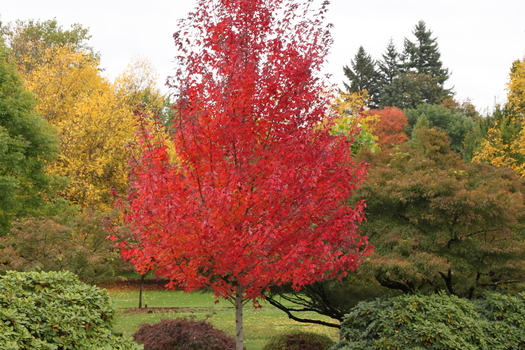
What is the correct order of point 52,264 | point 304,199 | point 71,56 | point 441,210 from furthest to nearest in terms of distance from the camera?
1. point 71,56
2. point 52,264
3. point 441,210
4. point 304,199

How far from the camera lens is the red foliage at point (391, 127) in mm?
44469

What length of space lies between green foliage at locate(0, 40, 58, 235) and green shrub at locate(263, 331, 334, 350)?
429 inches

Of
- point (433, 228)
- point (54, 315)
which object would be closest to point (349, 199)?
point (433, 228)

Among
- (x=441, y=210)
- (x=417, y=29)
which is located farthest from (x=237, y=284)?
(x=417, y=29)

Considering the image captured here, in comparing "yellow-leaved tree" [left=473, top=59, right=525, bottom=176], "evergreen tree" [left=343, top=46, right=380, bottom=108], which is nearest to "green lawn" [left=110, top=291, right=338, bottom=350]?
"yellow-leaved tree" [left=473, top=59, right=525, bottom=176]

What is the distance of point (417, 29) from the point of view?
6175 centimetres

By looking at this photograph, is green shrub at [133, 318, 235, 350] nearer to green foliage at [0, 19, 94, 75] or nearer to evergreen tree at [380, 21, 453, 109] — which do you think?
green foliage at [0, 19, 94, 75]

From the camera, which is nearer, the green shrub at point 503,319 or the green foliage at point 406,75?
the green shrub at point 503,319

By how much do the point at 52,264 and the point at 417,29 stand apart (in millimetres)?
57478

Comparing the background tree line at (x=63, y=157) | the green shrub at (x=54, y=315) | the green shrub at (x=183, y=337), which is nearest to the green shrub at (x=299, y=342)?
the green shrub at (x=183, y=337)

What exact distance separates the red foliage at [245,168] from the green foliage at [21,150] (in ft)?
38.6

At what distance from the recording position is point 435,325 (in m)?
8.01

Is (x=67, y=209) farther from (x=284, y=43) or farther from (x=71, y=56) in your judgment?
(x=284, y=43)

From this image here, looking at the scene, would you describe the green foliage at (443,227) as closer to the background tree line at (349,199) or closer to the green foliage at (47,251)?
the background tree line at (349,199)
